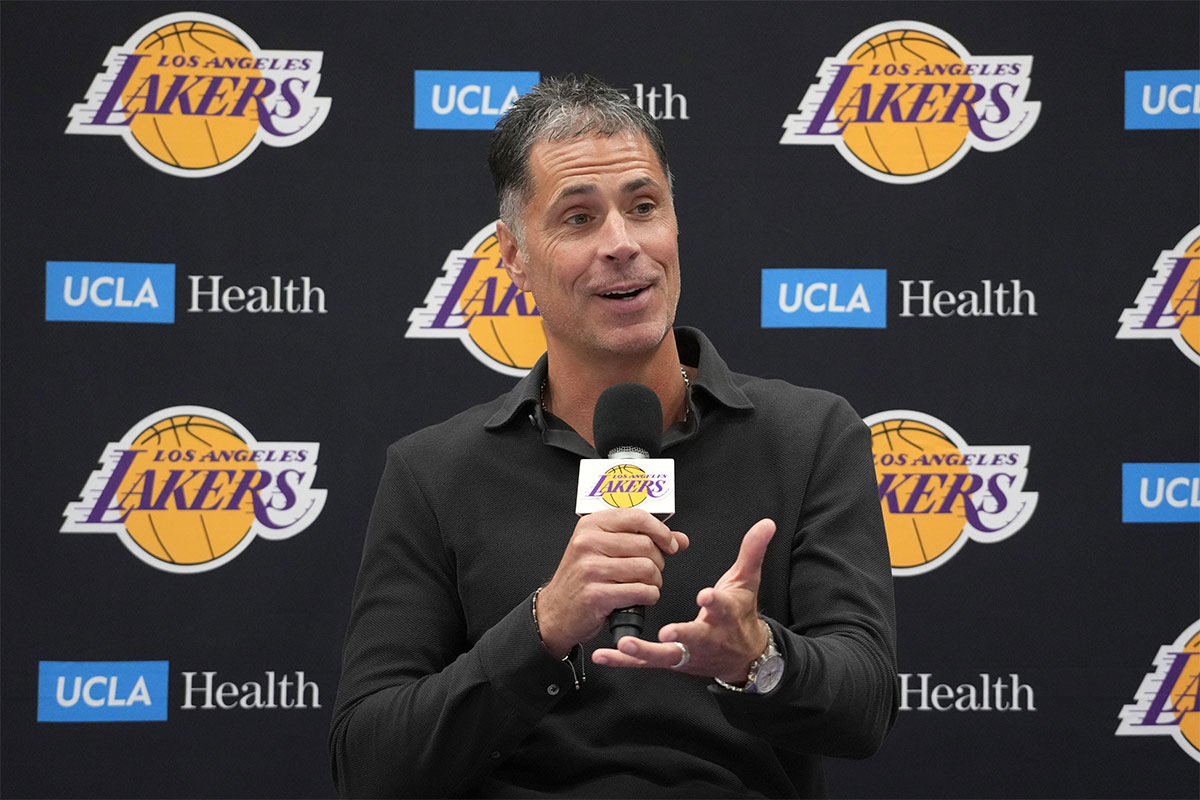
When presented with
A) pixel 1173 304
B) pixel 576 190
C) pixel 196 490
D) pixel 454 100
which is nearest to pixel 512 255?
pixel 576 190

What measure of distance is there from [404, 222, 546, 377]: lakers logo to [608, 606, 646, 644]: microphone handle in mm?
1304

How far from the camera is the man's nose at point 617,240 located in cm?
143

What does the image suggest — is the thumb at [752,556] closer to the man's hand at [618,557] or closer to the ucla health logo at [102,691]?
the man's hand at [618,557]

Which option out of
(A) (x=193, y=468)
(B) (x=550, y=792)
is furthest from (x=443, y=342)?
(B) (x=550, y=792)

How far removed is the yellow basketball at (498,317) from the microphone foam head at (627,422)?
1125mm

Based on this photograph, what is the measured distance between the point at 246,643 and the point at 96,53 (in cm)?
126

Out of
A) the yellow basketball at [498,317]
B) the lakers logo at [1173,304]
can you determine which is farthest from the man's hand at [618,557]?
the lakers logo at [1173,304]

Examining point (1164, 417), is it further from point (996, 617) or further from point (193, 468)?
point (193, 468)

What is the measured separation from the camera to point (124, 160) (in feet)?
7.57

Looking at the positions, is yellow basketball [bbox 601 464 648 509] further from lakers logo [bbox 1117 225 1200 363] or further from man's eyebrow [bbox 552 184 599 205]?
lakers logo [bbox 1117 225 1200 363]

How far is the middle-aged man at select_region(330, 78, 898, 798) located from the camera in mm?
1275

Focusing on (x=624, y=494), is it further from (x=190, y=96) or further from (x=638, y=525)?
(x=190, y=96)

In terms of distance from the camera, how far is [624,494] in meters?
1.11

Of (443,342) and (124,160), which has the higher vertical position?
(124,160)
